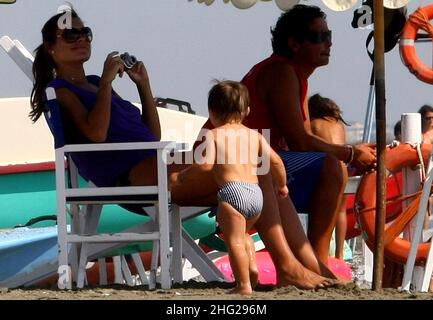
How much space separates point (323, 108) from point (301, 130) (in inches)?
56.3

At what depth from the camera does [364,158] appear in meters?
6.30

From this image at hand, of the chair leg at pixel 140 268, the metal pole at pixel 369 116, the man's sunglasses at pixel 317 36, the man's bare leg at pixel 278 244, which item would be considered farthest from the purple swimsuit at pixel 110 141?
the metal pole at pixel 369 116

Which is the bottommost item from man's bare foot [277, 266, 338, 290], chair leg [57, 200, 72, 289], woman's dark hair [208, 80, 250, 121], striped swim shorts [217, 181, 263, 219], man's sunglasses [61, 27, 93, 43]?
man's bare foot [277, 266, 338, 290]

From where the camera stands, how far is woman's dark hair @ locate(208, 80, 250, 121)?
5.82 m

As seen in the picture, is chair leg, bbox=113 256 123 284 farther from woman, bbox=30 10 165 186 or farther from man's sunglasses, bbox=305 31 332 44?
man's sunglasses, bbox=305 31 332 44

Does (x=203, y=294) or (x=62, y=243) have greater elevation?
(x=62, y=243)

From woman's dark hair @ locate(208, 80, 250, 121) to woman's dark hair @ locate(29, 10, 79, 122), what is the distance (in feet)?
2.97

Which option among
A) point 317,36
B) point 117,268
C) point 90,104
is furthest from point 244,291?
point 117,268

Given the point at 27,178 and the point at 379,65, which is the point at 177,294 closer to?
the point at 379,65

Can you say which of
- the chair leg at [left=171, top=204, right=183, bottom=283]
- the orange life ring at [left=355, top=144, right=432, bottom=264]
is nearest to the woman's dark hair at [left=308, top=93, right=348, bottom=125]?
the orange life ring at [left=355, top=144, right=432, bottom=264]

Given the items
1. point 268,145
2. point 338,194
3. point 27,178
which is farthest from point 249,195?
point 27,178

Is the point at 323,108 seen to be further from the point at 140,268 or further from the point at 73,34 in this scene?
the point at 73,34
